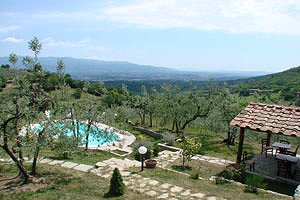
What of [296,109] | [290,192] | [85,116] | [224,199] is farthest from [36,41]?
[296,109]

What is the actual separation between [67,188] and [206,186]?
4487mm

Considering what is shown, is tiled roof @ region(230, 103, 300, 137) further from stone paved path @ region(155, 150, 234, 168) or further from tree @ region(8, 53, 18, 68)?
tree @ region(8, 53, 18, 68)

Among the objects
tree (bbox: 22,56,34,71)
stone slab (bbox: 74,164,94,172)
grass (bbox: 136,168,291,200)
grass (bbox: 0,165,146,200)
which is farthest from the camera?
stone slab (bbox: 74,164,94,172)

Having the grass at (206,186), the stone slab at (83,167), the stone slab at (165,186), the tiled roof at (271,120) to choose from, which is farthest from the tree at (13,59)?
the tiled roof at (271,120)

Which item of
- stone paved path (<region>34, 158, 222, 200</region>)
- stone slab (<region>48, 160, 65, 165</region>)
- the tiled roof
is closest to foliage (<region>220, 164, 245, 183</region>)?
the tiled roof

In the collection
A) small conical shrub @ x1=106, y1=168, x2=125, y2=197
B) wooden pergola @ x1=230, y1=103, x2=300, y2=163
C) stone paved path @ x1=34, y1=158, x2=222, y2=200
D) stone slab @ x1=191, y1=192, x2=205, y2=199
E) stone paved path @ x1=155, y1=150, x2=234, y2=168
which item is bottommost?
stone paved path @ x1=155, y1=150, x2=234, y2=168

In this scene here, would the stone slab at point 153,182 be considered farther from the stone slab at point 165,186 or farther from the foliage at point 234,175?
the foliage at point 234,175

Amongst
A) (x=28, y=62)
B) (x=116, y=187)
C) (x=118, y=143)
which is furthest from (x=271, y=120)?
(x=118, y=143)

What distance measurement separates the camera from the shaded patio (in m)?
10.7

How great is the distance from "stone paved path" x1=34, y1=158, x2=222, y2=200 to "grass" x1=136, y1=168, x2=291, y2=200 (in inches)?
13.7

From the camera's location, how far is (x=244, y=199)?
26.3 ft

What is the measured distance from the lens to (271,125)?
11.1 metres

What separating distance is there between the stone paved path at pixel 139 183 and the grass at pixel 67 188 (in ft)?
1.24

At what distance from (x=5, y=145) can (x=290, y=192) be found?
31.1ft
